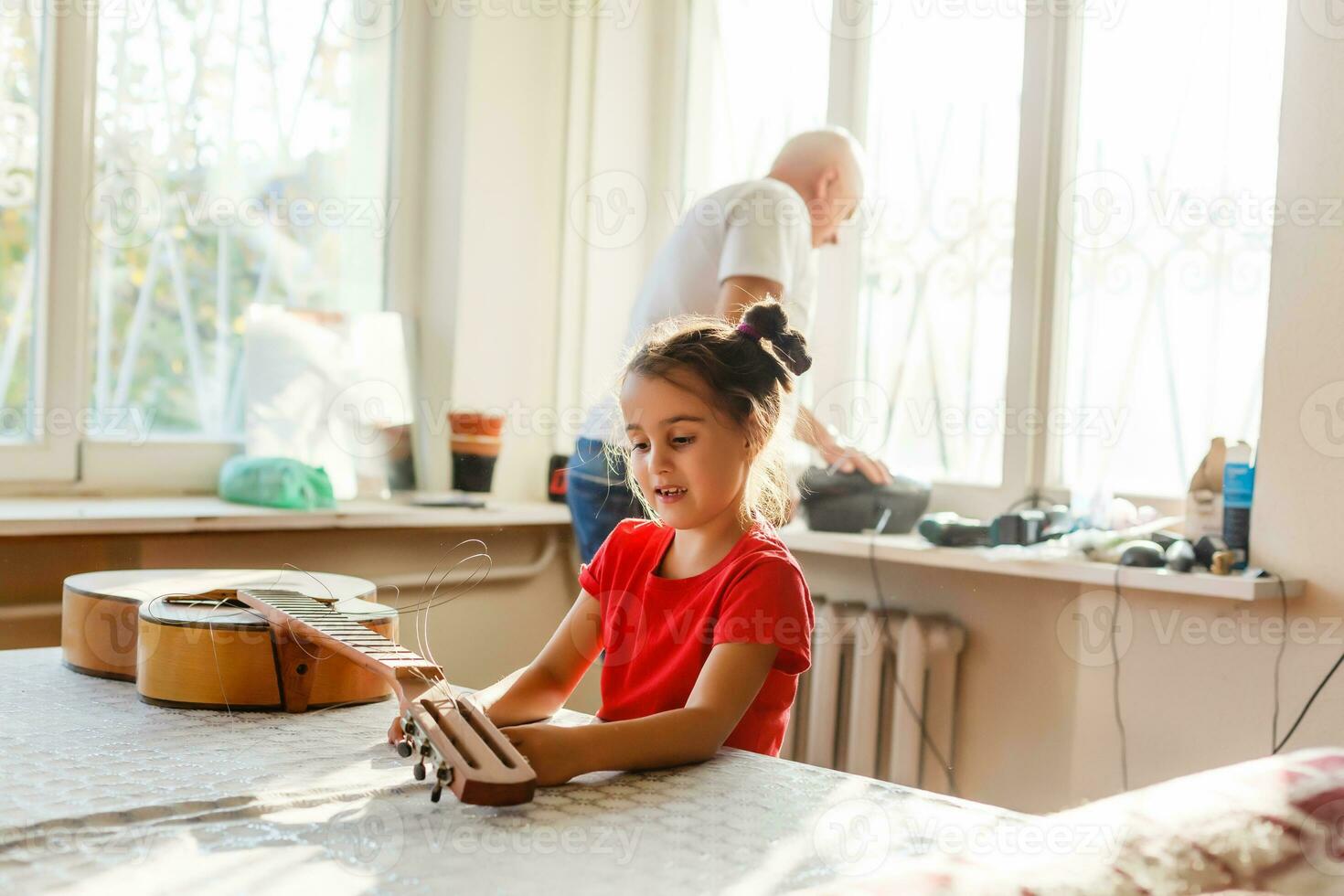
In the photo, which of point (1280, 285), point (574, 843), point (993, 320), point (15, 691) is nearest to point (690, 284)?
point (993, 320)

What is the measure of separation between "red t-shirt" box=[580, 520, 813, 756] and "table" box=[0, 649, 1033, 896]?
109mm

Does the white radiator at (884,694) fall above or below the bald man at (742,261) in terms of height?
below

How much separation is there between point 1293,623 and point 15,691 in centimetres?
179

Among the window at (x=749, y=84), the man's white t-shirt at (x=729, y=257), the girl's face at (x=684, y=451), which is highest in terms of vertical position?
the window at (x=749, y=84)

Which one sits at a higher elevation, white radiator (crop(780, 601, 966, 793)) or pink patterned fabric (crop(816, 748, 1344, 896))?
pink patterned fabric (crop(816, 748, 1344, 896))

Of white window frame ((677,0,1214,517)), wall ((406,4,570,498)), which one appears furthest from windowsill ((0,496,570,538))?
white window frame ((677,0,1214,517))

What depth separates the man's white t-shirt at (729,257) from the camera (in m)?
1.96

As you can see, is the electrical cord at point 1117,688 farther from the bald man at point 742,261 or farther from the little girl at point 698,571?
the little girl at point 698,571

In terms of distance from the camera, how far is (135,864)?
0.68m

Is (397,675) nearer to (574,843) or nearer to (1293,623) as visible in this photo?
(574,843)

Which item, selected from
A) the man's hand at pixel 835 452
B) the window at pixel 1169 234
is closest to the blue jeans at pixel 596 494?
the man's hand at pixel 835 452

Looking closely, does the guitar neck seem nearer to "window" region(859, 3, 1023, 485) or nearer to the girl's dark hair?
the girl's dark hair

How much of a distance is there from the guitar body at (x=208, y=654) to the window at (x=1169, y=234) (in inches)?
63.8

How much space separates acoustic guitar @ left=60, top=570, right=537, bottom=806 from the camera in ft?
2.70
